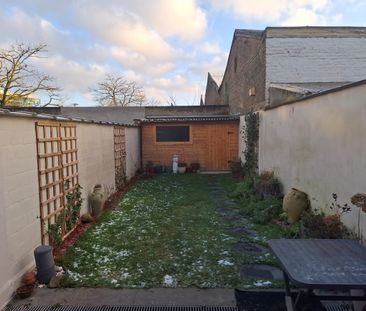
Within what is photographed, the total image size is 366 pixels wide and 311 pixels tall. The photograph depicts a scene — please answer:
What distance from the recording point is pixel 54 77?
24.8 metres

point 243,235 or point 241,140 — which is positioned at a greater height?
point 241,140

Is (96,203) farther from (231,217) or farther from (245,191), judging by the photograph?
(245,191)

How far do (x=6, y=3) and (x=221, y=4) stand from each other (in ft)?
17.1

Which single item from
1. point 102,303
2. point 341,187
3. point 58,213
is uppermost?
point 341,187

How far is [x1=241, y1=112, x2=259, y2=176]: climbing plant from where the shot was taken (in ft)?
34.0

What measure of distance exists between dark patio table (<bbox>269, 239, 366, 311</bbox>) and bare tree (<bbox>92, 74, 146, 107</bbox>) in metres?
32.6

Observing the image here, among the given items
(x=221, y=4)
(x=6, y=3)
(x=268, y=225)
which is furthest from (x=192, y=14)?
(x=268, y=225)

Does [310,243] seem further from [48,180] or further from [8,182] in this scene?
[48,180]

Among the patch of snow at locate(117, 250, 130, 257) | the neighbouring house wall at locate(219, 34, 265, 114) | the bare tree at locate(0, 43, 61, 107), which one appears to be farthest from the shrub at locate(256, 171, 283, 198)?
the bare tree at locate(0, 43, 61, 107)

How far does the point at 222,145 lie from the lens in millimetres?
14031

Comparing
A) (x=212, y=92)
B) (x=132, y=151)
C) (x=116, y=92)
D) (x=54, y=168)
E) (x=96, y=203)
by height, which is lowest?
(x=96, y=203)

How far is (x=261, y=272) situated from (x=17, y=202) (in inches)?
118

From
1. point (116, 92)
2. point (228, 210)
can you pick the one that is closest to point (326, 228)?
point (228, 210)

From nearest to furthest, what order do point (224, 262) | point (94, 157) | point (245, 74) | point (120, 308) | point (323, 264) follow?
1. point (323, 264)
2. point (120, 308)
3. point (224, 262)
4. point (94, 157)
5. point (245, 74)
